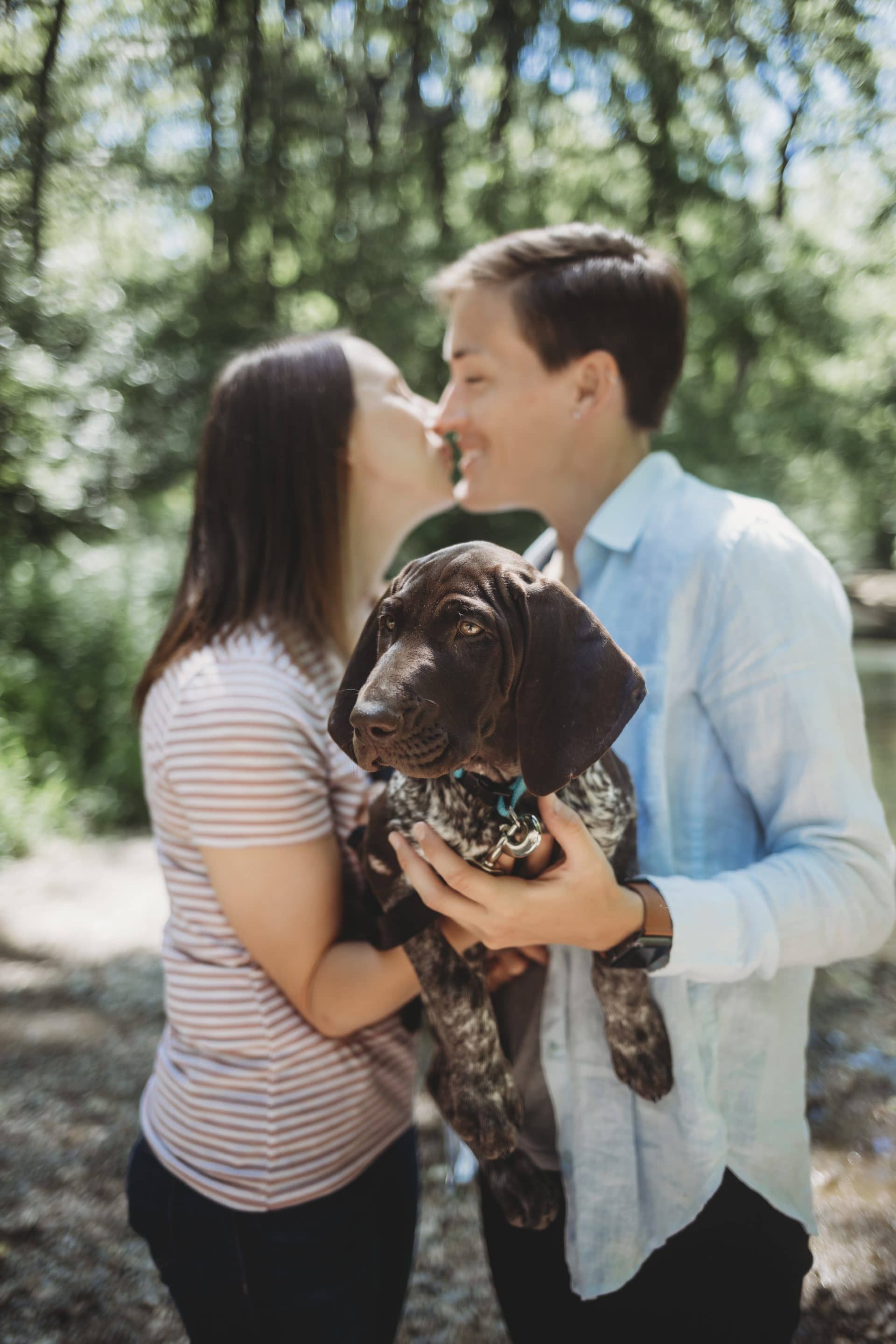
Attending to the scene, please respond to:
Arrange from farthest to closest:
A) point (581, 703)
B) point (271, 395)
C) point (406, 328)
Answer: point (406, 328), point (271, 395), point (581, 703)

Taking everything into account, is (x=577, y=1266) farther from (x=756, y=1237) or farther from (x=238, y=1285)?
(x=238, y=1285)

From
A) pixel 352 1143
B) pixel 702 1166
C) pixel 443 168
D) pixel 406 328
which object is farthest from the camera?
pixel 406 328

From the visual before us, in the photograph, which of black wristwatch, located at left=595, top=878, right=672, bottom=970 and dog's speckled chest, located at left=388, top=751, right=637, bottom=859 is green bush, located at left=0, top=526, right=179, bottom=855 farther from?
black wristwatch, located at left=595, top=878, right=672, bottom=970

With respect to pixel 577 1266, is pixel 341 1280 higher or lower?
lower

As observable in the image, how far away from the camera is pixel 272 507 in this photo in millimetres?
2418

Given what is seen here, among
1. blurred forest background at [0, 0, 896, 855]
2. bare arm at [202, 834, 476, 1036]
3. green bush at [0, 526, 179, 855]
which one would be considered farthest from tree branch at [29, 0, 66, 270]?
green bush at [0, 526, 179, 855]

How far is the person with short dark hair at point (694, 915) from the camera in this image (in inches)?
73.6

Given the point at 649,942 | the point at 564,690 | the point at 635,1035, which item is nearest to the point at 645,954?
the point at 649,942

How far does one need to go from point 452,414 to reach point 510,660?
1163 millimetres

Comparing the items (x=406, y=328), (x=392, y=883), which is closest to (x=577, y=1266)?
(x=392, y=883)

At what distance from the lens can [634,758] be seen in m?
2.12

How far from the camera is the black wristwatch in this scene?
1.86 meters

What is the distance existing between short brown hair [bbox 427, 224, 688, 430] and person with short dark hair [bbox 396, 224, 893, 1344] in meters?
0.01

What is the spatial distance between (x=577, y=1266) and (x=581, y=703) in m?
1.34
